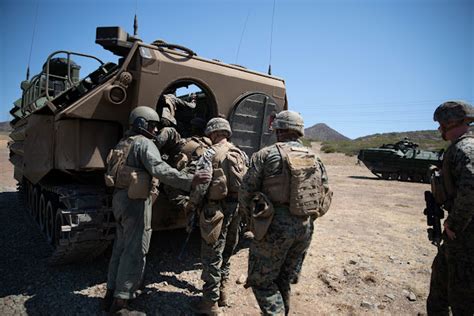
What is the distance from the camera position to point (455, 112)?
2713 mm

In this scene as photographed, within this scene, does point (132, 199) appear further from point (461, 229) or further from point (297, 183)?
point (461, 229)

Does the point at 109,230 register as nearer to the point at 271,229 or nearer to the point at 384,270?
the point at 271,229

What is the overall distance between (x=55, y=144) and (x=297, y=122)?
2.87 metres

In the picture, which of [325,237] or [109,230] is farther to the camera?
[325,237]

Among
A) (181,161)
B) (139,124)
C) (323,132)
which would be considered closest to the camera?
(139,124)

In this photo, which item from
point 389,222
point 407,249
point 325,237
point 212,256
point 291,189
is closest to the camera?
point 291,189

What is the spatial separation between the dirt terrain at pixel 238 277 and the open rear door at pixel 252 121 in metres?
1.62

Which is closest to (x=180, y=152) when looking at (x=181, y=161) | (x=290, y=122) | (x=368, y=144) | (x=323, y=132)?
(x=181, y=161)

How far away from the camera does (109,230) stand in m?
3.88

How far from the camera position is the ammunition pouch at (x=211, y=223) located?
10.5 ft

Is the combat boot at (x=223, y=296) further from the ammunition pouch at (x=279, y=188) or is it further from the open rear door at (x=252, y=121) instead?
the open rear door at (x=252, y=121)

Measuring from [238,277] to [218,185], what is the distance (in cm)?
149

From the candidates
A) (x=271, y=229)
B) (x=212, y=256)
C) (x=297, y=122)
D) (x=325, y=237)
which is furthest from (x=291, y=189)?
(x=325, y=237)

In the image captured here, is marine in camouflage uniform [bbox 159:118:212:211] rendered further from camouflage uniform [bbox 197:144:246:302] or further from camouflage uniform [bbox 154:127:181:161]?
camouflage uniform [bbox 197:144:246:302]
